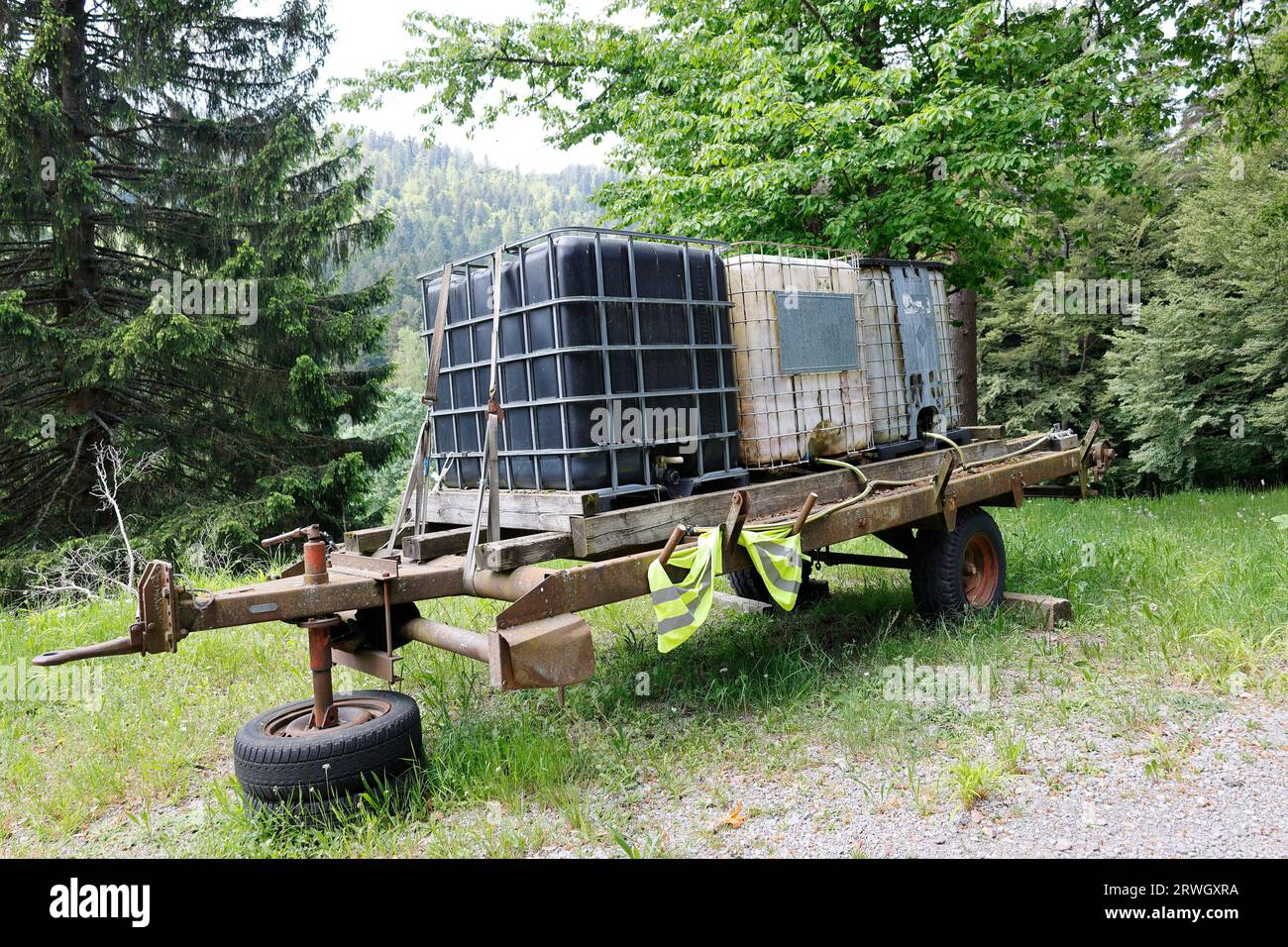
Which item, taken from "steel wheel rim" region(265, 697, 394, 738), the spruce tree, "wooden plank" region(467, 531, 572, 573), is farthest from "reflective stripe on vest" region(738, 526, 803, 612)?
the spruce tree

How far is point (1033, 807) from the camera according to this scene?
3.64m

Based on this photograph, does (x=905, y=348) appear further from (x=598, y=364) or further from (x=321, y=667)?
(x=321, y=667)

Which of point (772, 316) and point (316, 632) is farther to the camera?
point (772, 316)

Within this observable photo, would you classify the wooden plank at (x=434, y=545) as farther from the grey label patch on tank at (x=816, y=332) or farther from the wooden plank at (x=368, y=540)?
the grey label patch on tank at (x=816, y=332)

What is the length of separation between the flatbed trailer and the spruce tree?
8.36 meters

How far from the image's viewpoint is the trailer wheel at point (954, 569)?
6.12 metres

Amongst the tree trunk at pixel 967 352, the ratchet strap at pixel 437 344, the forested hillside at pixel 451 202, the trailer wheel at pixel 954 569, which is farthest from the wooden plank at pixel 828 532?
the forested hillside at pixel 451 202

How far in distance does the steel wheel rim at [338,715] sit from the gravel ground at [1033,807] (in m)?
1.07

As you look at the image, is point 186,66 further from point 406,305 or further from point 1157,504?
point 406,305

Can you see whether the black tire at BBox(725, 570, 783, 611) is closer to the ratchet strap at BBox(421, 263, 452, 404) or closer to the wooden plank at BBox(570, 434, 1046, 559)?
the wooden plank at BBox(570, 434, 1046, 559)

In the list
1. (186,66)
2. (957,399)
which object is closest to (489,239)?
(186,66)

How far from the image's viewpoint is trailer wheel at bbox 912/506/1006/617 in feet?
20.1

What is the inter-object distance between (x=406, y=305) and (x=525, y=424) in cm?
7050

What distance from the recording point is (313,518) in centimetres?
1302
